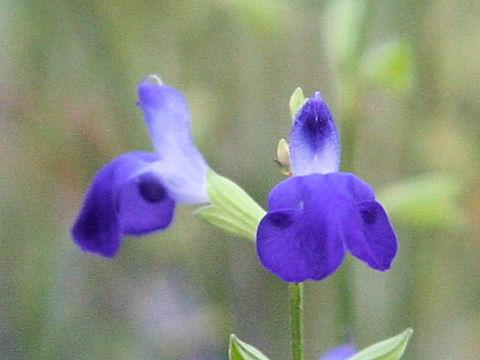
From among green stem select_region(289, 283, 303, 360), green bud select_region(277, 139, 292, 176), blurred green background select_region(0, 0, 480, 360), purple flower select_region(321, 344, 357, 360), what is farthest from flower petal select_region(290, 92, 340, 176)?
blurred green background select_region(0, 0, 480, 360)

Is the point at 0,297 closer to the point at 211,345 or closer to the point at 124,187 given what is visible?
the point at 211,345

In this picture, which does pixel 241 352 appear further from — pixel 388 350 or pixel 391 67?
pixel 391 67

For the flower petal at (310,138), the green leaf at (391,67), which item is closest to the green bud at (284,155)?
the flower petal at (310,138)

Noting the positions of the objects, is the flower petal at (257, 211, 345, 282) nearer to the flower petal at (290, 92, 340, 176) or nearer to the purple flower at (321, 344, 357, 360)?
the flower petal at (290, 92, 340, 176)

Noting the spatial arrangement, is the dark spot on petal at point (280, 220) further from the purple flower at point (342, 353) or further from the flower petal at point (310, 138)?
the purple flower at point (342, 353)

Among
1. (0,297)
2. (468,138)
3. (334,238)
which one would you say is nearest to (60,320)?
(0,297)

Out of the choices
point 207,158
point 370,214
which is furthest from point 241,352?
point 207,158
